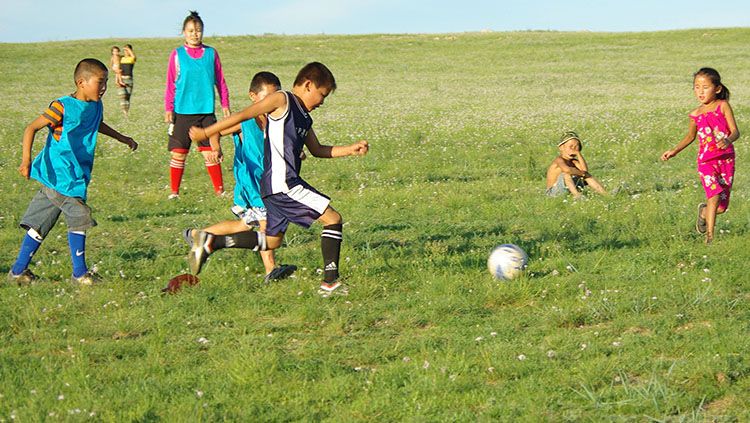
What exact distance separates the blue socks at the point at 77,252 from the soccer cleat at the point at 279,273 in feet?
5.73

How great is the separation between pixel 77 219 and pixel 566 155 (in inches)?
295

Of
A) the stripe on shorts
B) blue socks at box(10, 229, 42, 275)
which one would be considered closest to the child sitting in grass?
the stripe on shorts

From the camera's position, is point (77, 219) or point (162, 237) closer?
point (77, 219)

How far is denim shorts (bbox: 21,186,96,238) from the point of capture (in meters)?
8.61

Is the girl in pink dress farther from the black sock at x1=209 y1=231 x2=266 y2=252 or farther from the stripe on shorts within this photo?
the black sock at x1=209 y1=231 x2=266 y2=252

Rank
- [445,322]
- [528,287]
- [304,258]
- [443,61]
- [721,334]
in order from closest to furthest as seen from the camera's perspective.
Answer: [721,334] → [445,322] → [528,287] → [304,258] → [443,61]

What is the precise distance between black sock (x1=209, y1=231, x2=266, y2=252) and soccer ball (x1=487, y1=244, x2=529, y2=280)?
83.2 inches

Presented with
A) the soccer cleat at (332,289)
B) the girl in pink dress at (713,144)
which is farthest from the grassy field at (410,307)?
the girl in pink dress at (713,144)

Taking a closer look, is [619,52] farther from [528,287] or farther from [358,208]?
[528,287]

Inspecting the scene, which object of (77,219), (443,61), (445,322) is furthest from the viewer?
(443,61)

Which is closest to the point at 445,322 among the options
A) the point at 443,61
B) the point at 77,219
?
the point at 77,219

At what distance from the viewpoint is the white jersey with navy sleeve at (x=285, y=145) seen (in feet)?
25.5

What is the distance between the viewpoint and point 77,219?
8.60m

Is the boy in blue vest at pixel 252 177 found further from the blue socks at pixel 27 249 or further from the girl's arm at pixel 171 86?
the girl's arm at pixel 171 86
